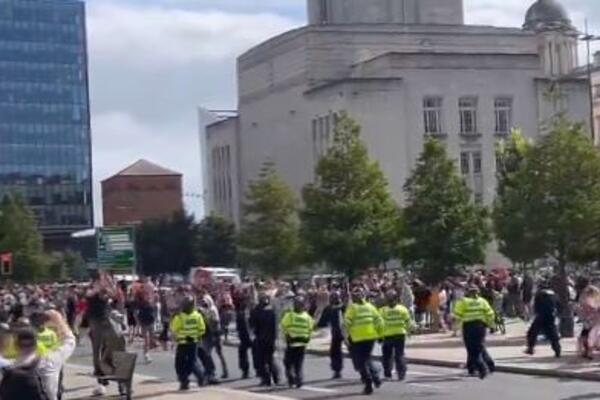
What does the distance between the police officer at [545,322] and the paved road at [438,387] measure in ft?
7.49

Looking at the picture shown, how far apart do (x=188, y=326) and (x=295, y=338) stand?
1829 millimetres

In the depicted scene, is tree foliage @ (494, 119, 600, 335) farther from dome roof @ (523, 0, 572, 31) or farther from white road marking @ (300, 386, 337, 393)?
dome roof @ (523, 0, 572, 31)

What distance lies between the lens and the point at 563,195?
3772cm

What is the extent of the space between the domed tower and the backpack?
3624 inches

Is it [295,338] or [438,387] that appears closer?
[438,387]

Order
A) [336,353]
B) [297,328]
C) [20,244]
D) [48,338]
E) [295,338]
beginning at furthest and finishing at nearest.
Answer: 1. [20,244]
2. [336,353]
3. [295,338]
4. [297,328]
5. [48,338]

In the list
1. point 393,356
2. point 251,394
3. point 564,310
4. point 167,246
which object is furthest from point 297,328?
point 167,246

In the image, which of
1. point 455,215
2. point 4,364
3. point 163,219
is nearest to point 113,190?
point 163,219

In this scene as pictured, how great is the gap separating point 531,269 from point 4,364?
50179 millimetres

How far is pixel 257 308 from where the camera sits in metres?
27.3

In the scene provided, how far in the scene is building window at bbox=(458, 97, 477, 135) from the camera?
98.8 meters

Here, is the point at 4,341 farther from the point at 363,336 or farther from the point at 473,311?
the point at 473,311

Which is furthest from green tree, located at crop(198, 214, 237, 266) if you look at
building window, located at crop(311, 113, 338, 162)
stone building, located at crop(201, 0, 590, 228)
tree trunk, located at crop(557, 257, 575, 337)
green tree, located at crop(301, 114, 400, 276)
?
tree trunk, located at crop(557, 257, 575, 337)

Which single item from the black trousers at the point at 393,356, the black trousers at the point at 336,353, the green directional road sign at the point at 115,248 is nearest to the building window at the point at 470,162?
the green directional road sign at the point at 115,248
